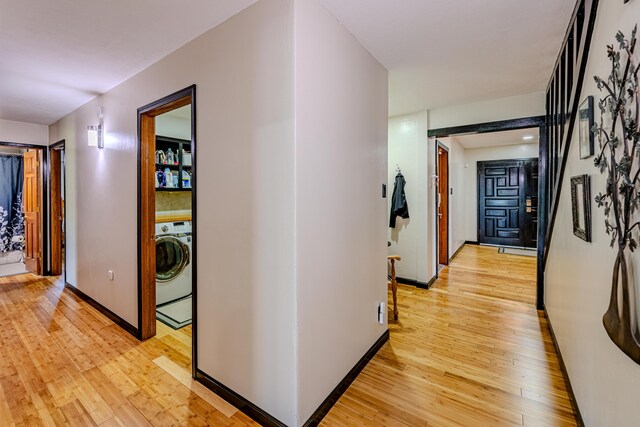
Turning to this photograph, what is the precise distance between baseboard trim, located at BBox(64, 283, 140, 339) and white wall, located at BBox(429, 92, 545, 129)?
13.3 ft

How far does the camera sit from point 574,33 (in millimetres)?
1854

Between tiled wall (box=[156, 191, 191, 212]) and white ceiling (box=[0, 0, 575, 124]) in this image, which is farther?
tiled wall (box=[156, 191, 191, 212])

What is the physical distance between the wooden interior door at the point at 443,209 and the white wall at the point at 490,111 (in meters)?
1.50

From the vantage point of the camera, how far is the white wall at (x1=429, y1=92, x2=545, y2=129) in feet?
10.5

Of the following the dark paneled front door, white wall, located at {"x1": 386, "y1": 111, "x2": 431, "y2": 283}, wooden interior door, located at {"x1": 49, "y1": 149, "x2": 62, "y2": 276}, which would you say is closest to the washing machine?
wooden interior door, located at {"x1": 49, "y1": 149, "x2": 62, "y2": 276}

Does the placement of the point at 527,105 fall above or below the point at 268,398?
above

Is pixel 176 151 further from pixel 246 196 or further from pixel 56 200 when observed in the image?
pixel 246 196

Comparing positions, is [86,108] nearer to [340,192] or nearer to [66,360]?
[66,360]

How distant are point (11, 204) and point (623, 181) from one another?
322 inches

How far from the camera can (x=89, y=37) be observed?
6.56ft

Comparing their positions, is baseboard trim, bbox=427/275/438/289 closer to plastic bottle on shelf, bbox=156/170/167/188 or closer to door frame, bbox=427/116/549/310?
door frame, bbox=427/116/549/310

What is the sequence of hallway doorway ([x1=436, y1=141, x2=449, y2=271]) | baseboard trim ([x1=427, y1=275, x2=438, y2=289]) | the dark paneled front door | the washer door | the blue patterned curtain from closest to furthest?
the washer door, baseboard trim ([x1=427, y1=275, x2=438, y2=289]), hallway doorway ([x1=436, y1=141, x2=449, y2=271]), the blue patterned curtain, the dark paneled front door

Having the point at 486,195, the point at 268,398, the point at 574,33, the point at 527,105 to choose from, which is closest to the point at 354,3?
the point at 574,33

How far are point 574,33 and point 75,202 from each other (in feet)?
16.4
